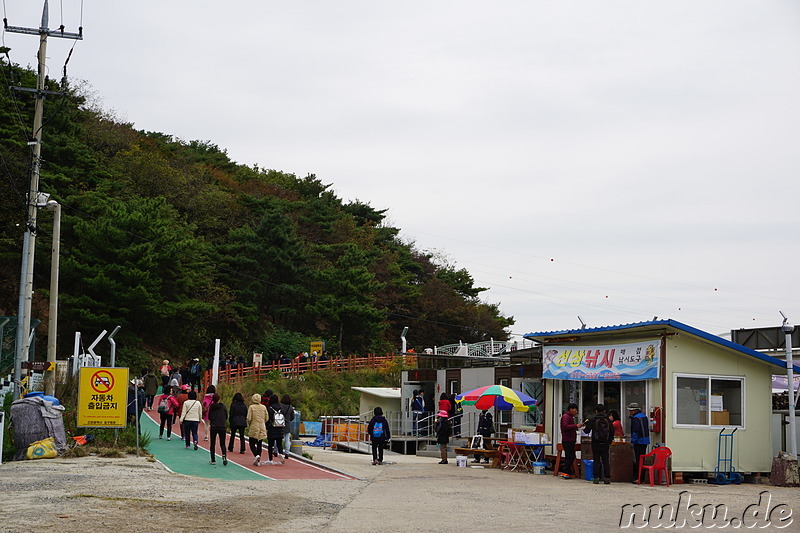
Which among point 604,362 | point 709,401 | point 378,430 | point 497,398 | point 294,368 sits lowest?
point 378,430

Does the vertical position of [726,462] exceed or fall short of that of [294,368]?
it falls short

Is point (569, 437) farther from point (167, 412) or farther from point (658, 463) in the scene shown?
point (167, 412)

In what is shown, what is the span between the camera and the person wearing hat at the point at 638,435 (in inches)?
779

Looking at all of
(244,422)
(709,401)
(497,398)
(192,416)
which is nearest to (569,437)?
(709,401)

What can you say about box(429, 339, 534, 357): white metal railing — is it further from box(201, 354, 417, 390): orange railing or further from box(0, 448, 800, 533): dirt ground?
box(0, 448, 800, 533): dirt ground

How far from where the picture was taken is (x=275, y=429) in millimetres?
20844

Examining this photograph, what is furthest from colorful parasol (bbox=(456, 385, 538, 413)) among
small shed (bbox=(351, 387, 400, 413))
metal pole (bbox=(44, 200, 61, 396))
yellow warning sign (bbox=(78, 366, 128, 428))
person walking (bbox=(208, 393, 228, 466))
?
small shed (bbox=(351, 387, 400, 413))

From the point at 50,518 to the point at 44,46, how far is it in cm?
1817

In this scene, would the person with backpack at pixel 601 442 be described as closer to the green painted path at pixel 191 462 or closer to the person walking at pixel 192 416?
the green painted path at pixel 191 462

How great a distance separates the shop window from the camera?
20172mm

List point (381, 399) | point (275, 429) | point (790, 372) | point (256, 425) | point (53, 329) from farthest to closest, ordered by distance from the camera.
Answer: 1. point (381, 399)
2. point (53, 329)
3. point (275, 429)
4. point (256, 425)
5. point (790, 372)

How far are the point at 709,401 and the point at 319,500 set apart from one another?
10189mm

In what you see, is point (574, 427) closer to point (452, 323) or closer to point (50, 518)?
point (50, 518)

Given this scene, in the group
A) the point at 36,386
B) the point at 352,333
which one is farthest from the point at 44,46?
the point at 352,333
